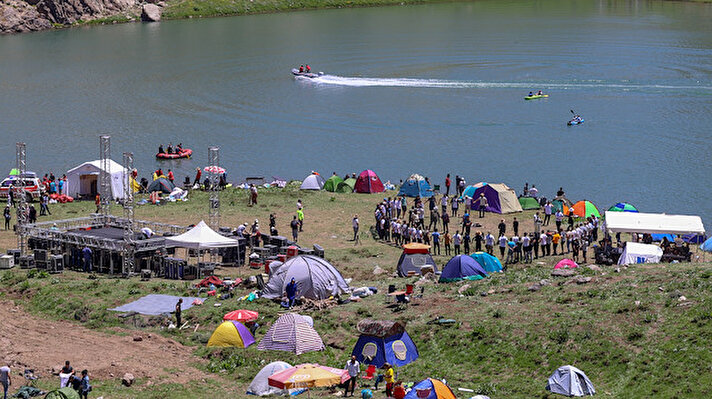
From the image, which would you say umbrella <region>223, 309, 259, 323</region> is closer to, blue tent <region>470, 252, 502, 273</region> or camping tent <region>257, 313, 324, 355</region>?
camping tent <region>257, 313, 324, 355</region>

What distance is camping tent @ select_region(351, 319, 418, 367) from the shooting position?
3341 centimetres

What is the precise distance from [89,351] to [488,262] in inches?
728

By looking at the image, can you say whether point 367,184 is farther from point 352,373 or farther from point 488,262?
point 352,373

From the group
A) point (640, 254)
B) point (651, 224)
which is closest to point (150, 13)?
point (651, 224)

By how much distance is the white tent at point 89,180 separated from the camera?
61.5 meters

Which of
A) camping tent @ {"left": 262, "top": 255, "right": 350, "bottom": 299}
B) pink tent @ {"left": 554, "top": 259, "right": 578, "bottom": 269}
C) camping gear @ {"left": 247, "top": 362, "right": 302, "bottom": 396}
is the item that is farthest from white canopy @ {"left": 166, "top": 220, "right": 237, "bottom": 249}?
pink tent @ {"left": 554, "top": 259, "right": 578, "bottom": 269}

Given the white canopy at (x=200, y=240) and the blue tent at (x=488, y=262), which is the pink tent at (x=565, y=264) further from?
the white canopy at (x=200, y=240)

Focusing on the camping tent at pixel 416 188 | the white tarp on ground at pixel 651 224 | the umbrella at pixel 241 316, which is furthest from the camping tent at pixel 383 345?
the camping tent at pixel 416 188

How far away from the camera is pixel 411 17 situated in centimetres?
17188

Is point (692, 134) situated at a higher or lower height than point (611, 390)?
higher

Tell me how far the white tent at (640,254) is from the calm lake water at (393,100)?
937 inches

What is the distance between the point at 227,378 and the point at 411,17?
145 metres

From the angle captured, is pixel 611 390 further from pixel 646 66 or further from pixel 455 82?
pixel 646 66

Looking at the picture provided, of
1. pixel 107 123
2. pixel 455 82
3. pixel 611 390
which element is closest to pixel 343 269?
pixel 611 390
